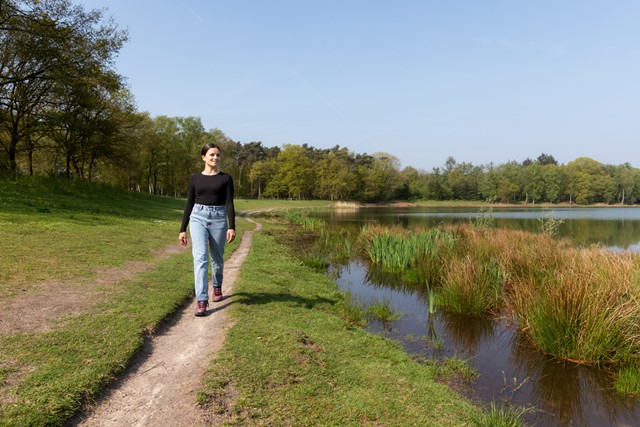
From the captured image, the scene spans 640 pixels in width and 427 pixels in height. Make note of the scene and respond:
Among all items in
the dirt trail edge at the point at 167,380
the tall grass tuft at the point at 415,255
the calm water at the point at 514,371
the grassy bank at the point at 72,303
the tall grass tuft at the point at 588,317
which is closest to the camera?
the dirt trail edge at the point at 167,380

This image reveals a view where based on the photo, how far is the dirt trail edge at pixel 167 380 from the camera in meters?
2.94

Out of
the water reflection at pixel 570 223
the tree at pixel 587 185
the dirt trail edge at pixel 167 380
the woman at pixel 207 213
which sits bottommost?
the water reflection at pixel 570 223

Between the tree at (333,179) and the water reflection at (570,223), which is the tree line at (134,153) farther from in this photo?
the water reflection at (570,223)

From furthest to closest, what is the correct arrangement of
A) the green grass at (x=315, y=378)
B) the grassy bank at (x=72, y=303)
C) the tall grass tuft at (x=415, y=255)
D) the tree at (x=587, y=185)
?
the tree at (x=587, y=185)
the tall grass tuft at (x=415, y=255)
the green grass at (x=315, y=378)
the grassy bank at (x=72, y=303)

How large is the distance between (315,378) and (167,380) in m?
1.50

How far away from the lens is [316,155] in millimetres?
95500

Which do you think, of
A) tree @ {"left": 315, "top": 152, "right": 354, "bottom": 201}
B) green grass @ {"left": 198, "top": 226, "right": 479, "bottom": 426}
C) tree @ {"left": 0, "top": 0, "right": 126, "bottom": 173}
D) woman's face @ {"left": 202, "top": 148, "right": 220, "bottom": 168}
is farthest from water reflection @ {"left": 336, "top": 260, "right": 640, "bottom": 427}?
tree @ {"left": 315, "top": 152, "right": 354, "bottom": 201}

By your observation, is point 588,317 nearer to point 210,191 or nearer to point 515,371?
point 515,371

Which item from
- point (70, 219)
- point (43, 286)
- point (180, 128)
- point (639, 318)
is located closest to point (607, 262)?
point (639, 318)

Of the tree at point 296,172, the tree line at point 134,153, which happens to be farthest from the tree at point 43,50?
the tree at point 296,172

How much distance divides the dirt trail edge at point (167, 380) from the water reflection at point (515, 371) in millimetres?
3417

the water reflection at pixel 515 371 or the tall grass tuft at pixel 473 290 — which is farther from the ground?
the tall grass tuft at pixel 473 290

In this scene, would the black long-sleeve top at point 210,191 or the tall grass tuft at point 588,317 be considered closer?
the black long-sleeve top at point 210,191

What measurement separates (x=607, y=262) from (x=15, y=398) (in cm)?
916
